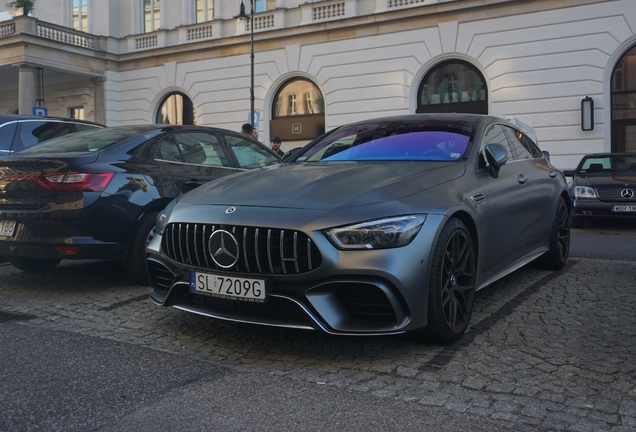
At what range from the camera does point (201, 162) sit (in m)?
6.34

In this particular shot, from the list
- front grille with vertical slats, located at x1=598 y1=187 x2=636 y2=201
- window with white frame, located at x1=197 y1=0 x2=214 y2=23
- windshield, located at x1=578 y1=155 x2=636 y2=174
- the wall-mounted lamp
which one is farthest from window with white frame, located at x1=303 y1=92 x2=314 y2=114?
front grille with vertical slats, located at x1=598 y1=187 x2=636 y2=201

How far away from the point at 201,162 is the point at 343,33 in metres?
17.8

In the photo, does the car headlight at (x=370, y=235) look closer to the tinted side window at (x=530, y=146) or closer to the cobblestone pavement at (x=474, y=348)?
the cobblestone pavement at (x=474, y=348)

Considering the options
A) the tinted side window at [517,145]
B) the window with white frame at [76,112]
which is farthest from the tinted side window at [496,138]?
the window with white frame at [76,112]

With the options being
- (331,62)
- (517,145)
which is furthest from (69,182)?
(331,62)

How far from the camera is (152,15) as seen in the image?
2842 centimetres

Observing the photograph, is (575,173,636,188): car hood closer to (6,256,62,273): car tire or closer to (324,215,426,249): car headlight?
(6,256,62,273): car tire

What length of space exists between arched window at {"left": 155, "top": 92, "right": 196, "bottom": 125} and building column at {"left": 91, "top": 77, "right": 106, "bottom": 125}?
258cm

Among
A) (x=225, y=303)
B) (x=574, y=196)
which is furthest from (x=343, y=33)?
(x=225, y=303)

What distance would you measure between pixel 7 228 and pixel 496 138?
13.1ft

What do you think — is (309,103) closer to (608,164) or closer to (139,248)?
(608,164)

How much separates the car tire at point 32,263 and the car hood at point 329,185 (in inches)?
110

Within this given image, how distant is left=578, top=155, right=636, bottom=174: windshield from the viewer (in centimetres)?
1245

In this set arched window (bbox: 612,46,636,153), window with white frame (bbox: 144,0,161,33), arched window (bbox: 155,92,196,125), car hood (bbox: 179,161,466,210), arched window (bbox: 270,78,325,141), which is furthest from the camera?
window with white frame (bbox: 144,0,161,33)
